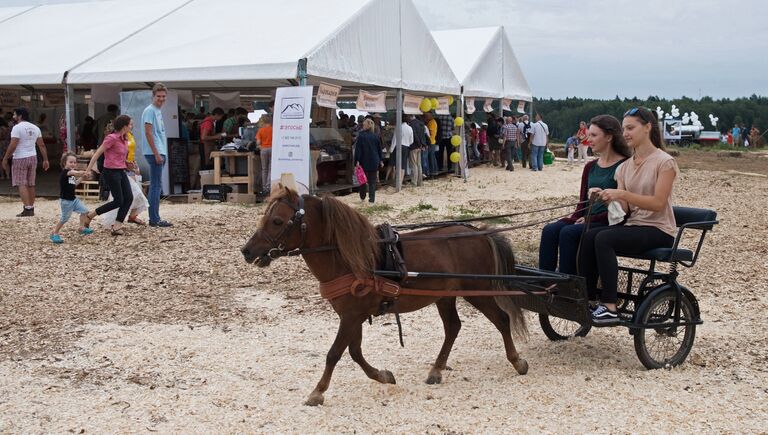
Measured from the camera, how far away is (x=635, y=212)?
5070 mm

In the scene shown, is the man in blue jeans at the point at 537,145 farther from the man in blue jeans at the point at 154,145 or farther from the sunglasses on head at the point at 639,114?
the sunglasses on head at the point at 639,114

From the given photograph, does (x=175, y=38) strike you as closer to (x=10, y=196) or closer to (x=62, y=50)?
(x=62, y=50)

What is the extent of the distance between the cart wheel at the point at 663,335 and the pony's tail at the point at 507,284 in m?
0.76

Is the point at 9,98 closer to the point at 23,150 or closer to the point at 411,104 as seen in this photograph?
the point at 23,150

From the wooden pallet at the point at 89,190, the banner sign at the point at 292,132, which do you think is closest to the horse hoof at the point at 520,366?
the banner sign at the point at 292,132

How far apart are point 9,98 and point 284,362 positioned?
63.1 ft

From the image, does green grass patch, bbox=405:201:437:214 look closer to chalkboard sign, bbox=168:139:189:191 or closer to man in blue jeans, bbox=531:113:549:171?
chalkboard sign, bbox=168:139:189:191

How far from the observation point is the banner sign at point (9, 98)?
68.2 feet


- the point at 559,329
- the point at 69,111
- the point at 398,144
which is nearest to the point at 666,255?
the point at 559,329

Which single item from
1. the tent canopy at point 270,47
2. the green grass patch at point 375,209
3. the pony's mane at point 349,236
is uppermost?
the tent canopy at point 270,47

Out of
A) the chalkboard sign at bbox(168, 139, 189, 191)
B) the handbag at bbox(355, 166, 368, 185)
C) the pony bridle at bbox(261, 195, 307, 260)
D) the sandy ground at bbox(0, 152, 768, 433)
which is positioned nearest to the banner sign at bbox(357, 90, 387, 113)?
the handbag at bbox(355, 166, 368, 185)

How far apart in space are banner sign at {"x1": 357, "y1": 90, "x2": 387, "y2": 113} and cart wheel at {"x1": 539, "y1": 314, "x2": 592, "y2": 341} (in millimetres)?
11184

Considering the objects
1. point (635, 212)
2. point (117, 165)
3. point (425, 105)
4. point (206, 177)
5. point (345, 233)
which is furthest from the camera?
point (425, 105)

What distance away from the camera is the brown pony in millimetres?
4195
